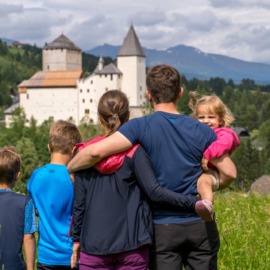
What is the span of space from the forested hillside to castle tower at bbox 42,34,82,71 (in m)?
10.4

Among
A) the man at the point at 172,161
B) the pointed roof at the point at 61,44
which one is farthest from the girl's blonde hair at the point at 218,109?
the pointed roof at the point at 61,44

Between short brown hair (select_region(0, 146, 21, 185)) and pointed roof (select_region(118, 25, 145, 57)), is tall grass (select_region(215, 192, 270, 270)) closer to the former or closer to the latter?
short brown hair (select_region(0, 146, 21, 185))

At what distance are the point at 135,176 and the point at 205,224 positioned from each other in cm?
46

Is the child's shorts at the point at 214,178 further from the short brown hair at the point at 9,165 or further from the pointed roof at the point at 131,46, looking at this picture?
the pointed roof at the point at 131,46

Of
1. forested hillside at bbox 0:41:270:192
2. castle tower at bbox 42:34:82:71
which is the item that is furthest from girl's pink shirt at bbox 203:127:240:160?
castle tower at bbox 42:34:82:71

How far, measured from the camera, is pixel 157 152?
3.14m

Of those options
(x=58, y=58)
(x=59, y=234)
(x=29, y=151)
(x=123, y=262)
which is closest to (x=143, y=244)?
(x=123, y=262)

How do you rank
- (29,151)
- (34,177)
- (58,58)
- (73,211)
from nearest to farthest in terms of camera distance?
1. (73,211)
2. (34,177)
3. (29,151)
4. (58,58)

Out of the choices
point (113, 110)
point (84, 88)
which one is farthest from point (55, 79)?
point (113, 110)

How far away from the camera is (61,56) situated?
93.3m

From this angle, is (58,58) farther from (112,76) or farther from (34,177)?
(34,177)

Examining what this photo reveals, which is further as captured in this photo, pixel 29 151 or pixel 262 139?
pixel 262 139

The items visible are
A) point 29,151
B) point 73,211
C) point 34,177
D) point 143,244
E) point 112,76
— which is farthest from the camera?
point 112,76

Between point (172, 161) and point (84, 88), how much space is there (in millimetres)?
75944
